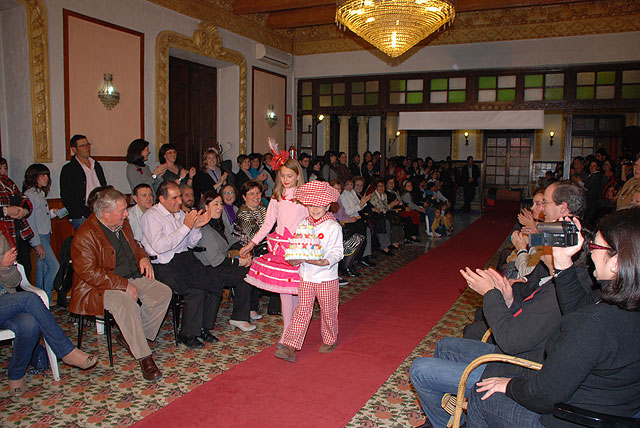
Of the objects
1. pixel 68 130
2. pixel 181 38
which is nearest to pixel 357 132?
pixel 181 38

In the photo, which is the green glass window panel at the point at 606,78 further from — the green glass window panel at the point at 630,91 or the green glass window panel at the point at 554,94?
the green glass window panel at the point at 554,94

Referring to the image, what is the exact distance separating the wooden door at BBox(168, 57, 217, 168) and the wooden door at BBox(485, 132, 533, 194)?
12.2m

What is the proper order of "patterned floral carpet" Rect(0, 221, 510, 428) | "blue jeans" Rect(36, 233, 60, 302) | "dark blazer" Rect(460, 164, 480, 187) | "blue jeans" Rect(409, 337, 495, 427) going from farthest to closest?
"dark blazer" Rect(460, 164, 480, 187) < "blue jeans" Rect(36, 233, 60, 302) < "patterned floral carpet" Rect(0, 221, 510, 428) < "blue jeans" Rect(409, 337, 495, 427)

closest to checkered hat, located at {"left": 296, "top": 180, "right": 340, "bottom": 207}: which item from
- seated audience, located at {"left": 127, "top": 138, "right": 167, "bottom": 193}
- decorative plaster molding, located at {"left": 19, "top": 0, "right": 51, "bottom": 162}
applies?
seated audience, located at {"left": 127, "top": 138, "right": 167, "bottom": 193}

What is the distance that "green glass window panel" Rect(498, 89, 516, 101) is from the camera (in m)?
10.1

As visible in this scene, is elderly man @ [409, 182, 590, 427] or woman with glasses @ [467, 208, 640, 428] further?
elderly man @ [409, 182, 590, 427]

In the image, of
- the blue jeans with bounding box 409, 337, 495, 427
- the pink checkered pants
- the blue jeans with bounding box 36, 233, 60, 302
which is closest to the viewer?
the blue jeans with bounding box 409, 337, 495, 427

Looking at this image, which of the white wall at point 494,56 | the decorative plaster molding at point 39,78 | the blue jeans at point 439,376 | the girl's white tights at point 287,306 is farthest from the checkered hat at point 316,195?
the white wall at point 494,56

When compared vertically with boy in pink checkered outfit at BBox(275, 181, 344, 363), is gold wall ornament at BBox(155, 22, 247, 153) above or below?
above

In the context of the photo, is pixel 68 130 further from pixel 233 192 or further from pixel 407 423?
pixel 407 423

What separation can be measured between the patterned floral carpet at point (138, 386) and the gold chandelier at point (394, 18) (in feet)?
11.8

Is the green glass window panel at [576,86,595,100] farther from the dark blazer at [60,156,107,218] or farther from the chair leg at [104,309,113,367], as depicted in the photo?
the chair leg at [104,309,113,367]

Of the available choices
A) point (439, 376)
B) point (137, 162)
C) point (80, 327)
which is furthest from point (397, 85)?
point (439, 376)

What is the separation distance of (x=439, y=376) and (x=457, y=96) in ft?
29.4
